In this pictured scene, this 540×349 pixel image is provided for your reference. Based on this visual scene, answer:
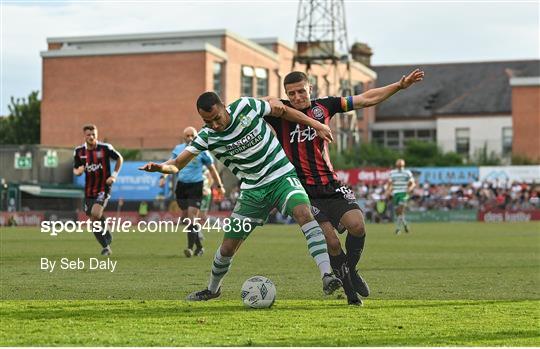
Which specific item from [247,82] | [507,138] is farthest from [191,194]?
[507,138]

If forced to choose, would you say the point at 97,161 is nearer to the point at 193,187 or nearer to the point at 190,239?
the point at 193,187

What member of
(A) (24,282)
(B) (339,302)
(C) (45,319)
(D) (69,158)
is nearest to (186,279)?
(A) (24,282)

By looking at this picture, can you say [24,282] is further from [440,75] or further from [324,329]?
[440,75]

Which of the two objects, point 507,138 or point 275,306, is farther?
point 507,138

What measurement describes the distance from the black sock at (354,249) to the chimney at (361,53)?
100912mm

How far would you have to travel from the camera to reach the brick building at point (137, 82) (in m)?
76.4

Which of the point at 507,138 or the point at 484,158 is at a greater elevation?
the point at 507,138

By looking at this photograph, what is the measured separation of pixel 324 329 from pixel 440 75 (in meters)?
104

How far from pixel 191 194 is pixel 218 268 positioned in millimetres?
9943

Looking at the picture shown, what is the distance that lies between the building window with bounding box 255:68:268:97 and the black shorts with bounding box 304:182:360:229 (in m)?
71.7

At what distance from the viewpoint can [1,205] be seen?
44.9m

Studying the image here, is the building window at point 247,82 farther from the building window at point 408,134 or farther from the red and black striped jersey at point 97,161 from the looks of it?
the red and black striped jersey at point 97,161

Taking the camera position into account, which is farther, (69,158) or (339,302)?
(69,158)

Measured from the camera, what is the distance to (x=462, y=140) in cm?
9744
